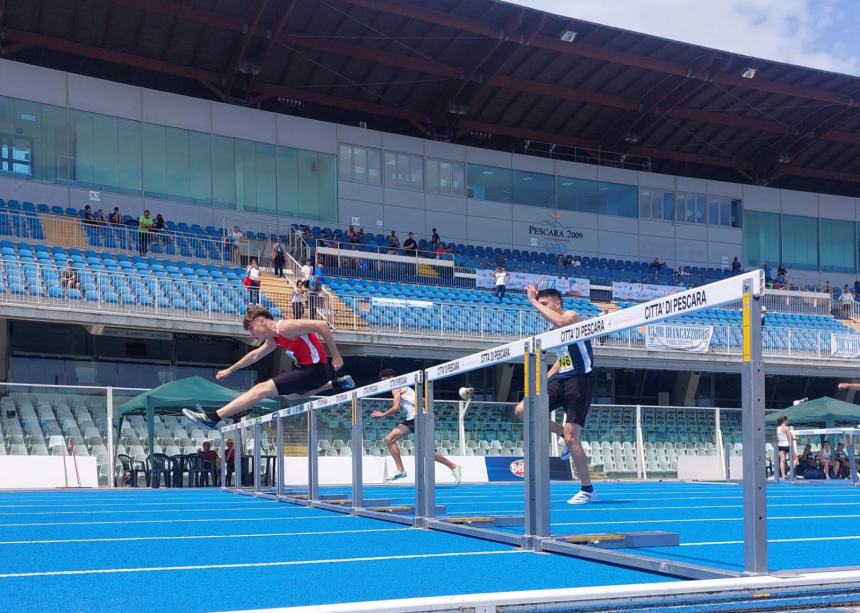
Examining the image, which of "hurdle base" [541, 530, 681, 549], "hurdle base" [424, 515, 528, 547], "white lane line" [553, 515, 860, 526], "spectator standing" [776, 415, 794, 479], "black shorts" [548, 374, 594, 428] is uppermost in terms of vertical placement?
"black shorts" [548, 374, 594, 428]

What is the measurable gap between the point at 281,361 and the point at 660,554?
22928 mm

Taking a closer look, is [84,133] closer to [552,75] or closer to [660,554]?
[552,75]

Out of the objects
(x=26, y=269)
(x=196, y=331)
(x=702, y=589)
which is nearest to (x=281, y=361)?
(x=196, y=331)

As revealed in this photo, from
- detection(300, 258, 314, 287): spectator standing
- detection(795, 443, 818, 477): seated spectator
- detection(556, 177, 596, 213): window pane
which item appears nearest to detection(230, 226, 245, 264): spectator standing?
detection(300, 258, 314, 287): spectator standing

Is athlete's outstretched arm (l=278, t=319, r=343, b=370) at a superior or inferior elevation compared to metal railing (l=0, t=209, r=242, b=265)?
inferior

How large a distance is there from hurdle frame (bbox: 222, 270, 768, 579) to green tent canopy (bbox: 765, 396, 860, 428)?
17.0m

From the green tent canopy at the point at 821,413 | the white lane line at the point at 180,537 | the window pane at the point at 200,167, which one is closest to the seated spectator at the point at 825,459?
the green tent canopy at the point at 821,413

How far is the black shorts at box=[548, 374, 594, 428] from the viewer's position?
9789 mm

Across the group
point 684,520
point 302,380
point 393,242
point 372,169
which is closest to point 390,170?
point 372,169

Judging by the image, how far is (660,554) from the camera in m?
6.00

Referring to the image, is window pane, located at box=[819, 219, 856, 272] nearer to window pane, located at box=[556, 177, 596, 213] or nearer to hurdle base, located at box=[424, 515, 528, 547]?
window pane, located at box=[556, 177, 596, 213]

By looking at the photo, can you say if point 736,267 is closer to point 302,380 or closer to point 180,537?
point 302,380

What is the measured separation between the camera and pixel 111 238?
91.9 ft

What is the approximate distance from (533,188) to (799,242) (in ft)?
40.4
